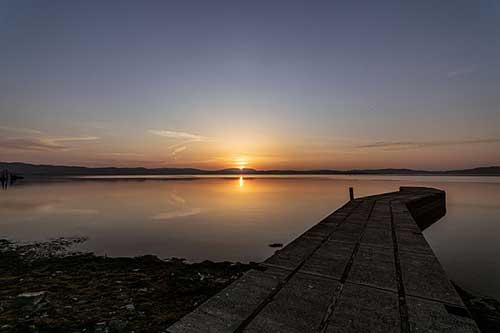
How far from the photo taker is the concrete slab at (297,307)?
3416mm

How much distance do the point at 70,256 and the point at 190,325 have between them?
1082cm

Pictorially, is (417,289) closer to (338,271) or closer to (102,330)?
(338,271)

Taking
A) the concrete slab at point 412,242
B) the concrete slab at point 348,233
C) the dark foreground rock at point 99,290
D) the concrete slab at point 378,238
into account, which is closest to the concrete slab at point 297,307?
the dark foreground rock at point 99,290

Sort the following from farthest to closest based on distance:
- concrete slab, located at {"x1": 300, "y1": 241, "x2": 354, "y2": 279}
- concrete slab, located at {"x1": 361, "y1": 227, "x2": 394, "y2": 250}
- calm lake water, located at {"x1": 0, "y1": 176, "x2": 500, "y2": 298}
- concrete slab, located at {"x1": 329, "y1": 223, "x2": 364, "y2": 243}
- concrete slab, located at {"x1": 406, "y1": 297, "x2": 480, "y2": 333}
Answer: calm lake water, located at {"x1": 0, "y1": 176, "x2": 500, "y2": 298} < concrete slab, located at {"x1": 329, "y1": 223, "x2": 364, "y2": 243} < concrete slab, located at {"x1": 361, "y1": 227, "x2": 394, "y2": 250} < concrete slab, located at {"x1": 300, "y1": 241, "x2": 354, "y2": 279} < concrete slab, located at {"x1": 406, "y1": 297, "x2": 480, "y2": 333}

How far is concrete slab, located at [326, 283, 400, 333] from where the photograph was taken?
340cm

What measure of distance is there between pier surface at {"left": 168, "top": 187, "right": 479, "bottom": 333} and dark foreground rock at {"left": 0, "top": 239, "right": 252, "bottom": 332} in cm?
218

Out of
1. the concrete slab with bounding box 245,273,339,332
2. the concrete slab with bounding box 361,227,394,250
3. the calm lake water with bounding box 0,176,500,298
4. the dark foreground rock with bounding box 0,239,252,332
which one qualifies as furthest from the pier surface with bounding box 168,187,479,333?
the calm lake water with bounding box 0,176,500,298

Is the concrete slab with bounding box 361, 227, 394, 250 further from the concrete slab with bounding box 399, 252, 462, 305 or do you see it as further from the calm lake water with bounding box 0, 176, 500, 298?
the calm lake water with bounding box 0, 176, 500, 298

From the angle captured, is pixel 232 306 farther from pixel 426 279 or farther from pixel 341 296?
pixel 426 279

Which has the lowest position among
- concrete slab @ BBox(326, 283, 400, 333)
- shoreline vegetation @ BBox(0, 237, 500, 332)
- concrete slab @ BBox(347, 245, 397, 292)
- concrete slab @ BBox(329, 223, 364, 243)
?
shoreline vegetation @ BBox(0, 237, 500, 332)

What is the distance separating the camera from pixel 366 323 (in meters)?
3.49

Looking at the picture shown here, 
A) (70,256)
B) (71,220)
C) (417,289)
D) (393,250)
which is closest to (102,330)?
(417,289)

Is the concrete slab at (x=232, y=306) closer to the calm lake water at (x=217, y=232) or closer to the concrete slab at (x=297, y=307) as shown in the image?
the concrete slab at (x=297, y=307)

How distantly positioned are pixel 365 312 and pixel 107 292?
6824mm
